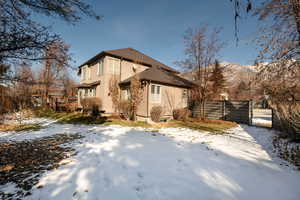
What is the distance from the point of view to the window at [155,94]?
1162cm

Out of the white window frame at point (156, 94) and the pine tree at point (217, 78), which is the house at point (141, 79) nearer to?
the white window frame at point (156, 94)

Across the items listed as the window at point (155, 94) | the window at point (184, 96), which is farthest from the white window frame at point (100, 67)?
the window at point (184, 96)

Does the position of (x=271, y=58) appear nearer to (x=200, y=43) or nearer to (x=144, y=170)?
(x=200, y=43)

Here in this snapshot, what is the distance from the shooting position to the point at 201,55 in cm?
1223

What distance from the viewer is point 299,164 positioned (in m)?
3.71

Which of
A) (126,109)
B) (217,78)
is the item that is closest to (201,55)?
(217,78)

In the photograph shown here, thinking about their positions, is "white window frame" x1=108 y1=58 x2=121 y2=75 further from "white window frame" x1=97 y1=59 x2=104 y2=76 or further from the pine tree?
the pine tree

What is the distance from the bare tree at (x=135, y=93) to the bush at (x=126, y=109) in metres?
0.27

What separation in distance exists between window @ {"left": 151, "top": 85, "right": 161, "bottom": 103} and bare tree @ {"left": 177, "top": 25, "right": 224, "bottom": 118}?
406 cm

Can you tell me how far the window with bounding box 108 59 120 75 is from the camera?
44.0ft

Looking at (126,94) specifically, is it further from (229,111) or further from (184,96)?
(229,111)

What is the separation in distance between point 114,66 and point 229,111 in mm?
12645

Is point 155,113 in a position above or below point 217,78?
below

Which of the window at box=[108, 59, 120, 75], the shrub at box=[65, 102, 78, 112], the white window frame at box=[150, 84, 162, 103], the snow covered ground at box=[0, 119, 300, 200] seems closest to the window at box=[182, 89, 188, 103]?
the white window frame at box=[150, 84, 162, 103]
